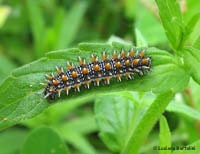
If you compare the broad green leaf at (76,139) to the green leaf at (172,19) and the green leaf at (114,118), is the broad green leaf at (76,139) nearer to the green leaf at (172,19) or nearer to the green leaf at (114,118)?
the green leaf at (114,118)

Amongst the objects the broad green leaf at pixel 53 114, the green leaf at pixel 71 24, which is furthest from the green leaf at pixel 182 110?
the green leaf at pixel 71 24

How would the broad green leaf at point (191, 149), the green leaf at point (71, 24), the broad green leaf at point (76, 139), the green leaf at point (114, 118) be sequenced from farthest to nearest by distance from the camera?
1. the green leaf at point (71, 24)
2. the broad green leaf at point (76, 139)
3. the green leaf at point (114, 118)
4. the broad green leaf at point (191, 149)

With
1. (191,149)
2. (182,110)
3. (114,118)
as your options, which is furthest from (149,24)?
(191,149)

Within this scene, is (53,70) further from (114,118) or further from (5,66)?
(5,66)

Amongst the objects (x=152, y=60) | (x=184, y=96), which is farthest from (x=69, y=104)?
(x=152, y=60)

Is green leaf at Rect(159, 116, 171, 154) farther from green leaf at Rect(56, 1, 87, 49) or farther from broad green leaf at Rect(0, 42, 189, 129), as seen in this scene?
green leaf at Rect(56, 1, 87, 49)
